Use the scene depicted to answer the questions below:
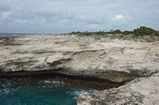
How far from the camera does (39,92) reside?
55.0 ft

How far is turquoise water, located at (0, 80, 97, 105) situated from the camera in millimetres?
14891

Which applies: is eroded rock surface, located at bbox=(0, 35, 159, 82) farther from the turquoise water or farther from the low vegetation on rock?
the low vegetation on rock

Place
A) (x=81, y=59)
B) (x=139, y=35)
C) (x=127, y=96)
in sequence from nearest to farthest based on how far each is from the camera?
(x=127, y=96) < (x=81, y=59) < (x=139, y=35)

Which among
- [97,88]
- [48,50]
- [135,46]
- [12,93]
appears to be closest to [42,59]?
[48,50]

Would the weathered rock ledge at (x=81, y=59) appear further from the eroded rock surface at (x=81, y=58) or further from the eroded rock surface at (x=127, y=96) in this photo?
the eroded rock surface at (x=127, y=96)

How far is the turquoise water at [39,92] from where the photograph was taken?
1489 centimetres

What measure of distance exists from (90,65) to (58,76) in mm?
4235

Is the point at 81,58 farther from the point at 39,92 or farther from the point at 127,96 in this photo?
the point at 127,96

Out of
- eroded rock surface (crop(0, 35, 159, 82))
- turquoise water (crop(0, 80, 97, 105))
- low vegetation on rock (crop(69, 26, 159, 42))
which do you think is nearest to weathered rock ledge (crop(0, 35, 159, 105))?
eroded rock surface (crop(0, 35, 159, 82))

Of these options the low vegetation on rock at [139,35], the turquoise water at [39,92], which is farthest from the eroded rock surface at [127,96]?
the low vegetation on rock at [139,35]

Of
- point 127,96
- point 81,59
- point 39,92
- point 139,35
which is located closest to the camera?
point 127,96

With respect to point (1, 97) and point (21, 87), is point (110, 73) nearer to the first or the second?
point (21, 87)

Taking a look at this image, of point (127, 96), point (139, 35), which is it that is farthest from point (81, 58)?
point (139, 35)

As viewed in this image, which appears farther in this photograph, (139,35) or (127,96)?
(139,35)
